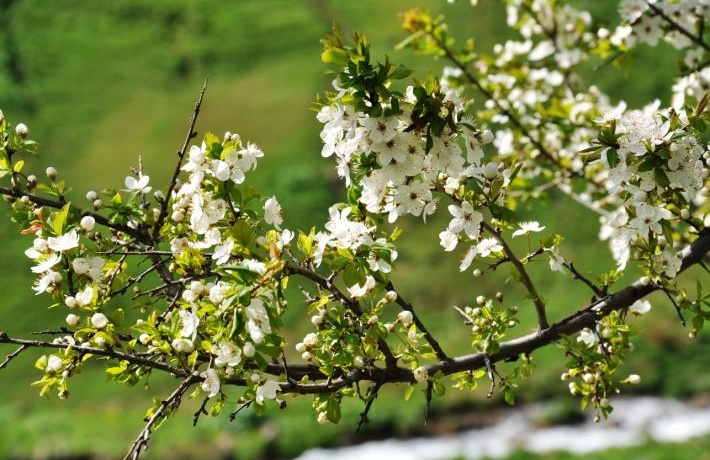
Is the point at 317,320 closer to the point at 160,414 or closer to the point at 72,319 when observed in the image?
the point at 160,414

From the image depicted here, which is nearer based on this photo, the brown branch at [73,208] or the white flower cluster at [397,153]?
the white flower cluster at [397,153]

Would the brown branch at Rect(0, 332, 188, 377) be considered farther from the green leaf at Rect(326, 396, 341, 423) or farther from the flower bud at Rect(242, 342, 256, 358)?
the green leaf at Rect(326, 396, 341, 423)

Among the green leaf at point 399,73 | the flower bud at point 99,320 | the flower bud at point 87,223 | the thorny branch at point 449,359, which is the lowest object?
the thorny branch at point 449,359

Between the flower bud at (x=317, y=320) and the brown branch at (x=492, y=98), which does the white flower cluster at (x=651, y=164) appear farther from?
the brown branch at (x=492, y=98)

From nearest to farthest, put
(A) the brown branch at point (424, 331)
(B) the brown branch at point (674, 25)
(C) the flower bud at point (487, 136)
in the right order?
(C) the flower bud at point (487, 136) < (A) the brown branch at point (424, 331) < (B) the brown branch at point (674, 25)

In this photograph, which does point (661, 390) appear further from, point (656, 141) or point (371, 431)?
point (656, 141)

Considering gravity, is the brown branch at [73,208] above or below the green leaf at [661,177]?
above

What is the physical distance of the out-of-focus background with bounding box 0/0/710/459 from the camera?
8039 mm

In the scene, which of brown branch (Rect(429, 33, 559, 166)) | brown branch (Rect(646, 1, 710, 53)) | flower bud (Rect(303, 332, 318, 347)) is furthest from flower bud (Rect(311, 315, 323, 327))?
brown branch (Rect(646, 1, 710, 53))

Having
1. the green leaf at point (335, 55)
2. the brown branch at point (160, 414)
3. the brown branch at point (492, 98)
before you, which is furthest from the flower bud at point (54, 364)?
the brown branch at point (492, 98)

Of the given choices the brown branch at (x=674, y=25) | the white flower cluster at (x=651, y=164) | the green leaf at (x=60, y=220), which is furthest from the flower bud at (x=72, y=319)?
the brown branch at (x=674, y=25)

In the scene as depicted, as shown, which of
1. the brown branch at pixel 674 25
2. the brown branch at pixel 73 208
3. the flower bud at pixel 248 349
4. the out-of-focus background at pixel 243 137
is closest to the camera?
the flower bud at pixel 248 349

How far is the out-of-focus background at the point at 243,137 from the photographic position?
26.4ft

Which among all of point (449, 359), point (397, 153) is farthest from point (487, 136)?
point (449, 359)
